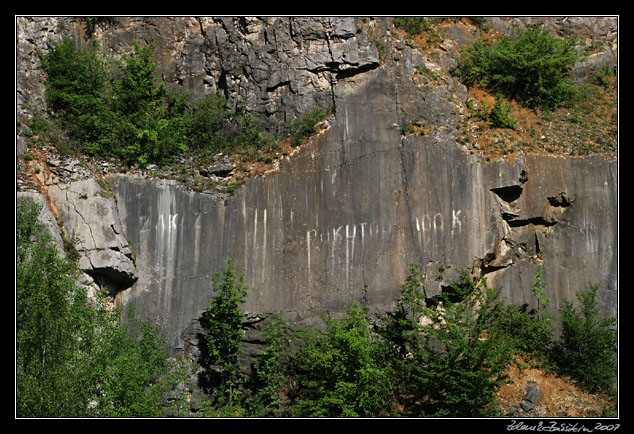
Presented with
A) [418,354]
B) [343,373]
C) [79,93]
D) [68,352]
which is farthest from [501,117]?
[68,352]

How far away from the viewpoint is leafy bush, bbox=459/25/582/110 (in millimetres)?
21953

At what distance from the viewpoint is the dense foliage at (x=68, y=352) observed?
15.3 metres

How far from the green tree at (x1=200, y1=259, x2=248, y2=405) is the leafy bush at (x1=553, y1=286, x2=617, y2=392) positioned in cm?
790

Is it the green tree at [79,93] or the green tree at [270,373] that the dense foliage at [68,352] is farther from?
the green tree at [79,93]

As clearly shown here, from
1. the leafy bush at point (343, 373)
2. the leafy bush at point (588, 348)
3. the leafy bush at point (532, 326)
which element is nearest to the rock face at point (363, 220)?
the leafy bush at point (532, 326)

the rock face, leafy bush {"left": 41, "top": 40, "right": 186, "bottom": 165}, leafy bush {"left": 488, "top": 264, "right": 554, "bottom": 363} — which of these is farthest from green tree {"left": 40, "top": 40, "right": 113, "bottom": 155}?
leafy bush {"left": 488, "top": 264, "right": 554, "bottom": 363}

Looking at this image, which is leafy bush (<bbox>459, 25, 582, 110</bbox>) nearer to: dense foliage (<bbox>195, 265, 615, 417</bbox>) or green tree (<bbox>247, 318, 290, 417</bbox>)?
dense foliage (<bbox>195, 265, 615, 417</bbox>)

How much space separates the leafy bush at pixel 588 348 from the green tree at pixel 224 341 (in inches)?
311

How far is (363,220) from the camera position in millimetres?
19641

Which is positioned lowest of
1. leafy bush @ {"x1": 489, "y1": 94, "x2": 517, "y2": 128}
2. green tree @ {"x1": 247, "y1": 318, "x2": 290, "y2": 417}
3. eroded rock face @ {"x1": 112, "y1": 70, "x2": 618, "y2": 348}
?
green tree @ {"x1": 247, "y1": 318, "x2": 290, "y2": 417}

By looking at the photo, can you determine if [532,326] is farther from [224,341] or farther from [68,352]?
[68,352]

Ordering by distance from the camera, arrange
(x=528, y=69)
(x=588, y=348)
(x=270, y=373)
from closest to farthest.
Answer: (x=270, y=373) → (x=588, y=348) → (x=528, y=69)

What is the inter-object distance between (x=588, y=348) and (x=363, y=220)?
6278 millimetres

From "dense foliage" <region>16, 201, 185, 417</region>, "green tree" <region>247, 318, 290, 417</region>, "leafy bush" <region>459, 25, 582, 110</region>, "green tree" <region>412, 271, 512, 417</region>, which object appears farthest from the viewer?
"leafy bush" <region>459, 25, 582, 110</region>
